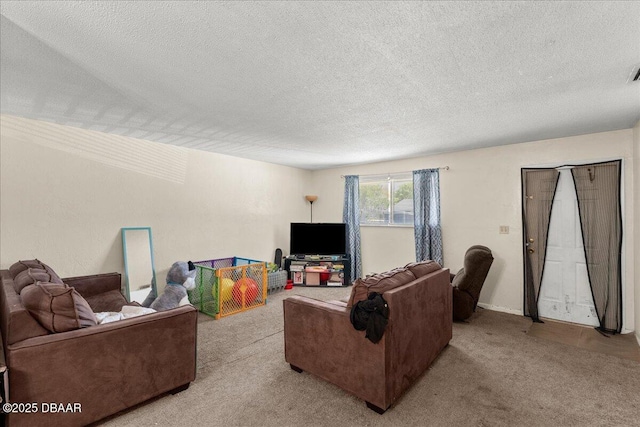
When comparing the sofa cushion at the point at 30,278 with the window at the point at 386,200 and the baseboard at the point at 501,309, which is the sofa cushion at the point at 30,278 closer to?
the window at the point at 386,200

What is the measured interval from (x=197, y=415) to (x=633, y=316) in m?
4.57

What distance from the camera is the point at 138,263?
151 inches

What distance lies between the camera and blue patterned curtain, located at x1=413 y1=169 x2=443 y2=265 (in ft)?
15.3

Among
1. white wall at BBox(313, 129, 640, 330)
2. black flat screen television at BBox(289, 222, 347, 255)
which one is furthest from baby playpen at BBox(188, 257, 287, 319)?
white wall at BBox(313, 129, 640, 330)

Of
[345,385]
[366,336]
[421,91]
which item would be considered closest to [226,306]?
[345,385]

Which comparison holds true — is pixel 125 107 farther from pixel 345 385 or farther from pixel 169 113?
pixel 345 385

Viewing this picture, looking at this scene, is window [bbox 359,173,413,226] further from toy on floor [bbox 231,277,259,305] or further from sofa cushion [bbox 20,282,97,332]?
sofa cushion [bbox 20,282,97,332]

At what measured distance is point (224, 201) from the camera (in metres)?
4.87

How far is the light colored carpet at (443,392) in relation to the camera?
6.32ft

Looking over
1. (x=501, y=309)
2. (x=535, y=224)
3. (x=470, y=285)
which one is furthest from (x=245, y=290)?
(x=535, y=224)

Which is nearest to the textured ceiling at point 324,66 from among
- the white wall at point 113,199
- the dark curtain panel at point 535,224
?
the white wall at point 113,199

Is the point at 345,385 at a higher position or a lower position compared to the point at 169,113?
lower

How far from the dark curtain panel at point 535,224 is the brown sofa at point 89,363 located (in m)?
4.08

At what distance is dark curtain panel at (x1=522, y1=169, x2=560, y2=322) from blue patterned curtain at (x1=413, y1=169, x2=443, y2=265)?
113 centimetres
